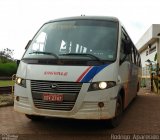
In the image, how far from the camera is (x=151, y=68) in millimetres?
19750

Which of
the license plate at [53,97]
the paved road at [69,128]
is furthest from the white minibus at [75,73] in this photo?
the paved road at [69,128]

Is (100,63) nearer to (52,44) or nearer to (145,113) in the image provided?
(52,44)

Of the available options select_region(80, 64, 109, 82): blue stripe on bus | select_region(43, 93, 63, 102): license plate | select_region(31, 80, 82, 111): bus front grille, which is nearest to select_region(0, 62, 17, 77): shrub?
select_region(31, 80, 82, 111): bus front grille

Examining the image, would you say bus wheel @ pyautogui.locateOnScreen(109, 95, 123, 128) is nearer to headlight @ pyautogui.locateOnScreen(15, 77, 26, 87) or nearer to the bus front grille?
the bus front grille

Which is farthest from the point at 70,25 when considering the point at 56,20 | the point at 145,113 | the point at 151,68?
the point at 151,68

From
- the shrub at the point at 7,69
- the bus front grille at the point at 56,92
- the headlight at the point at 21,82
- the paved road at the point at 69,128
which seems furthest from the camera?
the shrub at the point at 7,69

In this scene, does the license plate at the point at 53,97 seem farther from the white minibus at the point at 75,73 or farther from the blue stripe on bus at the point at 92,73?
the blue stripe on bus at the point at 92,73

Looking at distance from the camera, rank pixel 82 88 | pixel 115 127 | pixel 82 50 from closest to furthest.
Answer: pixel 82 88 → pixel 82 50 → pixel 115 127

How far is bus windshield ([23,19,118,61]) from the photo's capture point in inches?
285

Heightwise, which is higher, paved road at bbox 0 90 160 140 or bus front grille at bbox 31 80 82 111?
bus front grille at bbox 31 80 82 111

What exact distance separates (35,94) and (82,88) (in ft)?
3.20

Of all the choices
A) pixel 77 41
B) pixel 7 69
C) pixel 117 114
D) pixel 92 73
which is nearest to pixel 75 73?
pixel 92 73

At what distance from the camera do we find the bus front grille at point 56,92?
6.74 m

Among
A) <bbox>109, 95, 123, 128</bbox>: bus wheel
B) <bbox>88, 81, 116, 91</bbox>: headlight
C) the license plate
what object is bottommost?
<bbox>109, 95, 123, 128</bbox>: bus wheel
